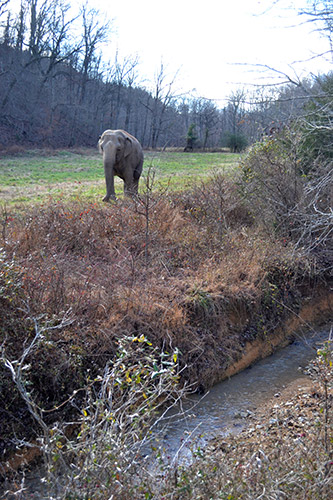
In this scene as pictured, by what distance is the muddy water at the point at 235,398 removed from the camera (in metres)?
6.35

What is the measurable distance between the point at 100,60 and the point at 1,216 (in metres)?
44.0

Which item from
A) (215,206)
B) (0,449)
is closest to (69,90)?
(215,206)

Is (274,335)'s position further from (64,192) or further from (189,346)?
(64,192)

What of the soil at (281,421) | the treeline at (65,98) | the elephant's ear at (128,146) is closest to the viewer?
the soil at (281,421)

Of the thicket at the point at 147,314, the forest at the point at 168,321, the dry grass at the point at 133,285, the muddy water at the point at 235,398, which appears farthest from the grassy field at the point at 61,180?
the muddy water at the point at 235,398

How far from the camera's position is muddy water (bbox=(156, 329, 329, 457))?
250 inches

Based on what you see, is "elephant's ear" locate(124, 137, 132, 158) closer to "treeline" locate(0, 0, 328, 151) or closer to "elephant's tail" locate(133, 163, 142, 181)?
"elephant's tail" locate(133, 163, 142, 181)

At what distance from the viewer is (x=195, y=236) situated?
1086 cm

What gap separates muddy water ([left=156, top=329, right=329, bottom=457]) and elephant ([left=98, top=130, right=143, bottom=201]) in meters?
6.33

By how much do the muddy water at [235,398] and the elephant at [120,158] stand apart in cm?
633

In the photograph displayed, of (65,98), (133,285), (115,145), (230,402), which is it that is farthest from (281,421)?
(65,98)

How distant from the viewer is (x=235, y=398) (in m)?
7.43

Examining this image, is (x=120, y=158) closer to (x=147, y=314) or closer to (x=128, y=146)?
(x=128, y=146)

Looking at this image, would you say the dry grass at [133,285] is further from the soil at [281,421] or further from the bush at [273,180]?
the soil at [281,421]
